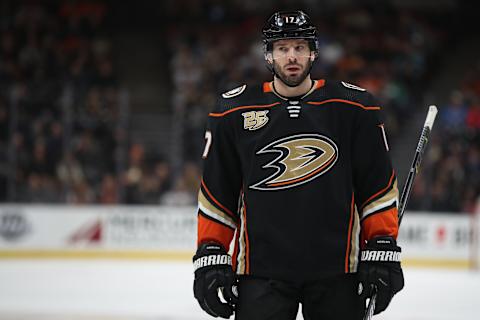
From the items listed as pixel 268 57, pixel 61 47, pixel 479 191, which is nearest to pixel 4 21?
pixel 61 47

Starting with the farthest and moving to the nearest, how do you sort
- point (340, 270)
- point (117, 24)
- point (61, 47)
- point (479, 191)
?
point (117, 24), point (61, 47), point (479, 191), point (340, 270)

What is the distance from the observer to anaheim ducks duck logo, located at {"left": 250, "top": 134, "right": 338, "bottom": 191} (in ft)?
7.46

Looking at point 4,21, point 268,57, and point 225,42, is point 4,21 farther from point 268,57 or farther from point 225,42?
point 268,57

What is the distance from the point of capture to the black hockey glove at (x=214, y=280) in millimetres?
2283

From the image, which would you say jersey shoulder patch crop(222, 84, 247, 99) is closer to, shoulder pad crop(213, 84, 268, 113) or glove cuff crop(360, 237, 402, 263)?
shoulder pad crop(213, 84, 268, 113)

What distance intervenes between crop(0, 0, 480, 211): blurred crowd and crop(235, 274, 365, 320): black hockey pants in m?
4.60

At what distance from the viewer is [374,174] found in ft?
7.61

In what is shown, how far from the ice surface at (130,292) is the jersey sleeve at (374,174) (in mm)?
2959

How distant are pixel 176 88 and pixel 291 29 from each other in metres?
9.73

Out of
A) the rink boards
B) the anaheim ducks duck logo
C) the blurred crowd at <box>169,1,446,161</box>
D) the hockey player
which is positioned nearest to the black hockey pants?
the hockey player

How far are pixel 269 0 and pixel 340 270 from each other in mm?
11941

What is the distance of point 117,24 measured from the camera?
13.6 metres

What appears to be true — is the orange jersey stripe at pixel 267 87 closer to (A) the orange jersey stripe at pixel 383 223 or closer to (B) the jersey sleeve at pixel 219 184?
(B) the jersey sleeve at pixel 219 184

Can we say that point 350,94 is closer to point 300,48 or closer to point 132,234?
point 300,48
